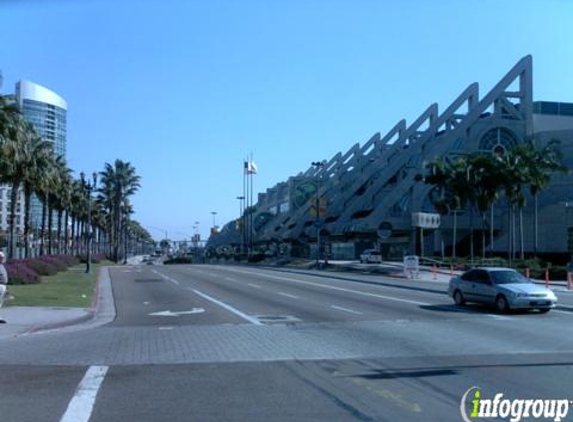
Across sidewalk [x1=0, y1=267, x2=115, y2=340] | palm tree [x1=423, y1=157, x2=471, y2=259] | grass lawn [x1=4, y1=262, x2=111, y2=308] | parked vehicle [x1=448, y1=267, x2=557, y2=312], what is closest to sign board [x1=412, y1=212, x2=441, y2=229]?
palm tree [x1=423, y1=157, x2=471, y2=259]

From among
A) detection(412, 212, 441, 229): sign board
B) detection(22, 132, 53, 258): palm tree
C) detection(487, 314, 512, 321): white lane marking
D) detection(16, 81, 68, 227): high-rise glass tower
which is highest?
detection(16, 81, 68, 227): high-rise glass tower

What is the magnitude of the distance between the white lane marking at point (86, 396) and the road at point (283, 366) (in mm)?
27

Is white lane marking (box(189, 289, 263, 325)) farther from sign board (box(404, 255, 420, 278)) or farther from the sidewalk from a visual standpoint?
sign board (box(404, 255, 420, 278))

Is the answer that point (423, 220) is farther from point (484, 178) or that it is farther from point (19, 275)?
point (19, 275)

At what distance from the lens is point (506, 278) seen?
75.0 feet

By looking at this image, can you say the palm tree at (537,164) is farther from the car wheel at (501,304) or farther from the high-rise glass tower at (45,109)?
the high-rise glass tower at (45,109)

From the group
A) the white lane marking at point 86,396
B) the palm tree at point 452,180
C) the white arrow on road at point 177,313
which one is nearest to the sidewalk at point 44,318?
the white arrow on road at point 177,313

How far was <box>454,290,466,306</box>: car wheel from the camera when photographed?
24391 millimetres

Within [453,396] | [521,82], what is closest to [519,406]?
[453,396]

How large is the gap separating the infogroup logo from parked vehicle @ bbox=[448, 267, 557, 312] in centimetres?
1285

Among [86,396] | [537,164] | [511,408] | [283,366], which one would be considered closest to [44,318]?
[283,366]

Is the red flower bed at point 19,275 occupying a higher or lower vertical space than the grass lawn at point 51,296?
higher

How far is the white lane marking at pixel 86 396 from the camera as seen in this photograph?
27.1 ft

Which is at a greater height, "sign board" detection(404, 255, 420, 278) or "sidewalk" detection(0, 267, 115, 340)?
"sign board" detection(404, 255, 420, 278)
